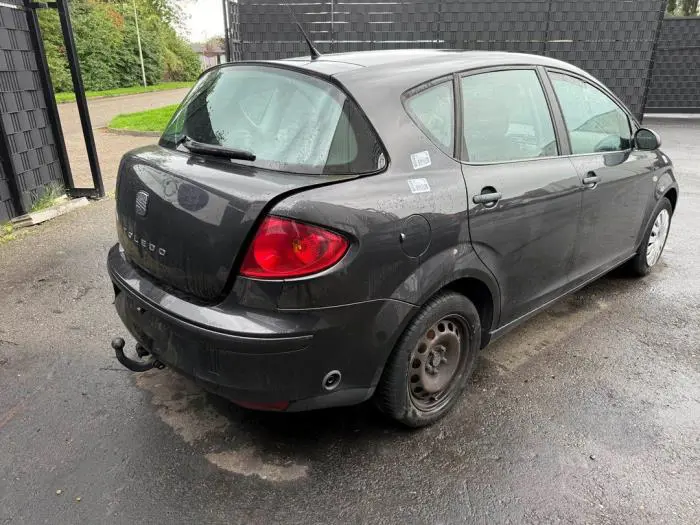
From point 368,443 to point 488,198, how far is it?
1.28 m

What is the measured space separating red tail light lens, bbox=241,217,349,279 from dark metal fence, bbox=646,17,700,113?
14.9 meters

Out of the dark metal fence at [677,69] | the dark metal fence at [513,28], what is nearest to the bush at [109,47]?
the dark metal fence at [513,28]

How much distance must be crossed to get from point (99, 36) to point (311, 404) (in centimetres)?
3121

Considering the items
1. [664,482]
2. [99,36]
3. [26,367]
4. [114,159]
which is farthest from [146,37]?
[664,482]

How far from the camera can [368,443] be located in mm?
2562

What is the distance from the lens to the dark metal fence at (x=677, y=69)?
1392 centimetres

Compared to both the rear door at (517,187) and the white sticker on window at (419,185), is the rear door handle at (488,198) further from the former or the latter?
the white sticker on window at (419,185)

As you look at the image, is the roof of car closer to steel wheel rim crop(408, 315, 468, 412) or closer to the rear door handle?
the rear door handle

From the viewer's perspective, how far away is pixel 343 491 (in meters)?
2.28

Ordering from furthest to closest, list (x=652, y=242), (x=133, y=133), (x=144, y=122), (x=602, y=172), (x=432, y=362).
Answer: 1. (x=144, y=122)
2. (x=133, y=133)
3. (x=652, y=242)
4. (x=602, y=172)
5. (x=432, y=362)

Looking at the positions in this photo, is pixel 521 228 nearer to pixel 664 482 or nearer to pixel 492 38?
pixel 664 482

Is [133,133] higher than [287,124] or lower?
lower

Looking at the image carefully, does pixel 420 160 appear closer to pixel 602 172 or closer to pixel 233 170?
pixel 233 170

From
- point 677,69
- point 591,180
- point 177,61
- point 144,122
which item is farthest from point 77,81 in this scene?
point 177,61
